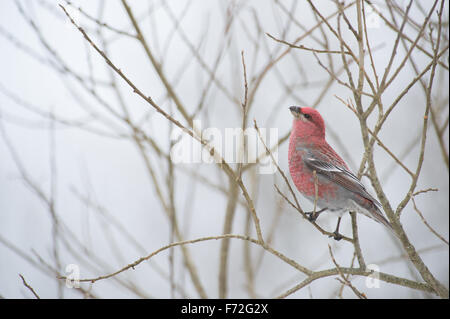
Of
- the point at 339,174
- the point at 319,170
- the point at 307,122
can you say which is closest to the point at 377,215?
the point at 339,174

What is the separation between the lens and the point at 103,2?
3801 mm

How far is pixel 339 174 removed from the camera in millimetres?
3467

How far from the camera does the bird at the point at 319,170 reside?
10.9ft

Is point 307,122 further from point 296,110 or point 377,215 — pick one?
point 377,215

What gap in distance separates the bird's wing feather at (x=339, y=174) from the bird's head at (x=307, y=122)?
0.18m

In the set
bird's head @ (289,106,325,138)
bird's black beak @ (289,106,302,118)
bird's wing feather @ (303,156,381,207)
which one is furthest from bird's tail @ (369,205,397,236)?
bird's black beak @ (289,106,302,118)

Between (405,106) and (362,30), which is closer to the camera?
(362,30)

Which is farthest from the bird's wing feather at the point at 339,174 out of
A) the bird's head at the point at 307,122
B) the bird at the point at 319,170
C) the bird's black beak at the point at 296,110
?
the bird's black beak at the point at 296,110

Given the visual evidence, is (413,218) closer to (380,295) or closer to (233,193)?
(380,295)

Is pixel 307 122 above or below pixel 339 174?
above

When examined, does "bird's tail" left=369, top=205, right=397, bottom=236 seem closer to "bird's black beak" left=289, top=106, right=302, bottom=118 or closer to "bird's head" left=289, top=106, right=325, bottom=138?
"bird's head" left=289, top=106, right=325, bottom=138

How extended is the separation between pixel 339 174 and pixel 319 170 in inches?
5.7
